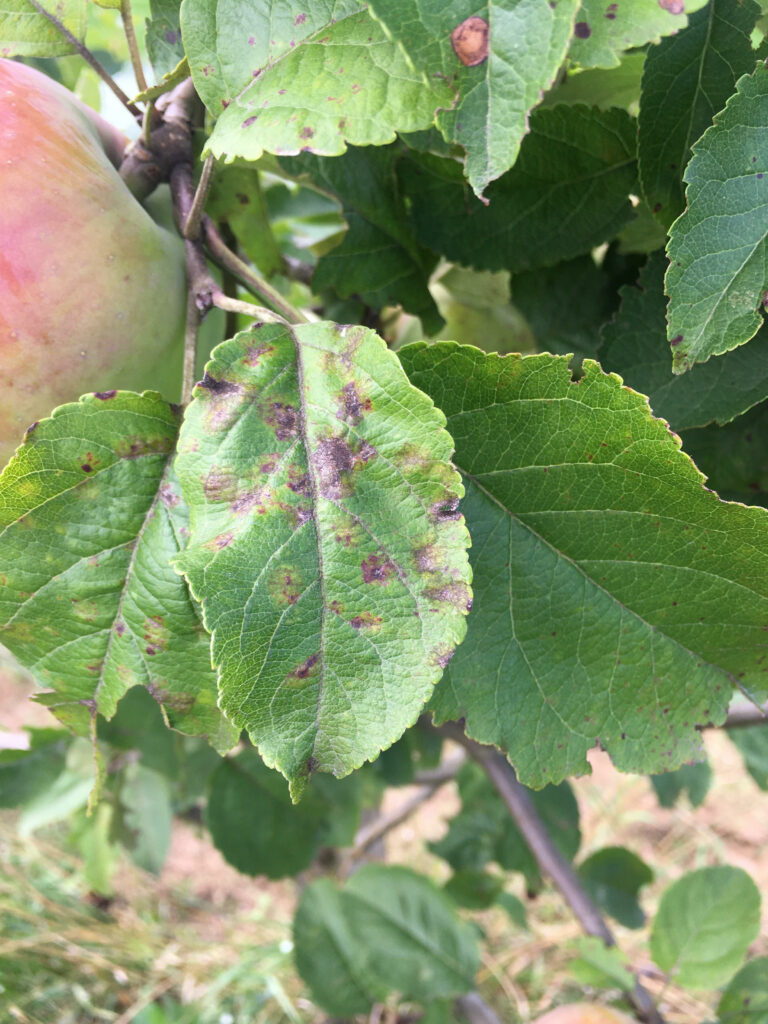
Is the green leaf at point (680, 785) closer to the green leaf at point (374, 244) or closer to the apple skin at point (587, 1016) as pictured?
the apple skin at point (587, 1016)

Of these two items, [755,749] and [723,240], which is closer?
[723,240]

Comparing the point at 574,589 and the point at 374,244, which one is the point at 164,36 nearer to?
the point at 374,244

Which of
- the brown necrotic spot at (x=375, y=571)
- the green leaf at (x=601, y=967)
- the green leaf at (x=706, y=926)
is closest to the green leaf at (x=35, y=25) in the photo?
the brown necrotic spot at (x=375, y=571)

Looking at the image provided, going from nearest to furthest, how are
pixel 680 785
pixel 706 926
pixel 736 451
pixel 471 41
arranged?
1. pixel 471 41
2. pixel 736 451
3. pixel 706 926
4. pixel 680 785

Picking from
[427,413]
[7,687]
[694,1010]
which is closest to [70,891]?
[7,687]

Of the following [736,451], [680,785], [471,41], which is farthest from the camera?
[680,785]

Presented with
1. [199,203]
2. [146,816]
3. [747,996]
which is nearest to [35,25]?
[199,203]

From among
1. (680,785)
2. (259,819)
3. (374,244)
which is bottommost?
(680,785)

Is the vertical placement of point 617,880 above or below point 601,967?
A: below
